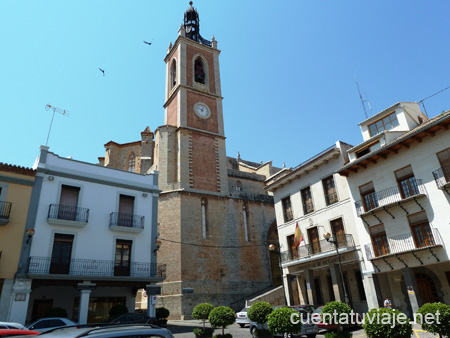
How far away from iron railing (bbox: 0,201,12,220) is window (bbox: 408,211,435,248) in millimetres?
19991

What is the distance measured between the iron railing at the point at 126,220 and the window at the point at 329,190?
11762 mm

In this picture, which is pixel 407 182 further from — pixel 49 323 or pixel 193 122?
pixel 193 122

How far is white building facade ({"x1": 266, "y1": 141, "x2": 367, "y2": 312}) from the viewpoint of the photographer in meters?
18.7

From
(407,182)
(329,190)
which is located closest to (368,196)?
(407,182)

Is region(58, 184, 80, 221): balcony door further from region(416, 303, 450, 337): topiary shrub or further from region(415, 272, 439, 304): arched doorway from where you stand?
region(415, 272, 439, 304): arched doorway

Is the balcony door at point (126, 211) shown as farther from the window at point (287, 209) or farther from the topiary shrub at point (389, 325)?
the topiary shrub at point (389, 325)

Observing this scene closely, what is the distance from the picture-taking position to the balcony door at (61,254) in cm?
1661

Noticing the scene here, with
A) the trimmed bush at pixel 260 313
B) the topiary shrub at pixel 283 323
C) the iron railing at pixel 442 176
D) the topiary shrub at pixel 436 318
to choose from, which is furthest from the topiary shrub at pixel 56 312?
the iron railing at pixel 442 176

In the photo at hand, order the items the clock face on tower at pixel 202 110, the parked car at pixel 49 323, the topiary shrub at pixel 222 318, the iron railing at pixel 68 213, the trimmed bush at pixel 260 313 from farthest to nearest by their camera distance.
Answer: the clock face on tower at pixel 202 110, the iron railing at pixel 68 213, the topiary shrub at pixel 222 318, the parked car at pixel 49 323, the trimmed bush at pixel 260 313

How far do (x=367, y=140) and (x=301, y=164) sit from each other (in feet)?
16.8

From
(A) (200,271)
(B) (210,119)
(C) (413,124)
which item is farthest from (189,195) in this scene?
(C) (413,124)

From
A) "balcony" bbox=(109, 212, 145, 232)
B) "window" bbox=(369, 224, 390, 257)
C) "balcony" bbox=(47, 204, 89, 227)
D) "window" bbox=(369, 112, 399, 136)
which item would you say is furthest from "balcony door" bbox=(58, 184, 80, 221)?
"window" bbox=(369, 112, 399, 136)

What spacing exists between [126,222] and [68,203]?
11.2ft

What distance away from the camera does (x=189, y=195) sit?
94.7 ft
